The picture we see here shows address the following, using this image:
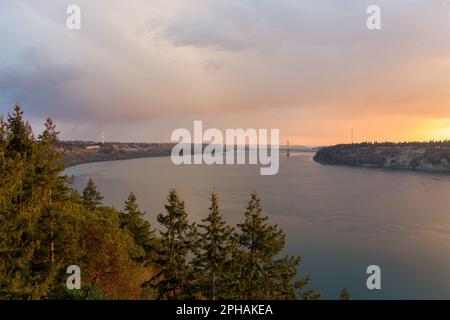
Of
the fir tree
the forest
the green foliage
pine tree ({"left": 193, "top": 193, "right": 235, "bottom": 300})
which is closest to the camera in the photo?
the green foliage

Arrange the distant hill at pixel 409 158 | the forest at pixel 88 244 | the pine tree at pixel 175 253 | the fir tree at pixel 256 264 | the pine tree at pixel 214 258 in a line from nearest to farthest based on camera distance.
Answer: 1. the forest at pixel 88 244
2. the pine tree at pixel 214 258
3. the pine tree at pixel 175 253
4. the fir tree at pixel 256 264
5. the distant hill at pixel 409 158

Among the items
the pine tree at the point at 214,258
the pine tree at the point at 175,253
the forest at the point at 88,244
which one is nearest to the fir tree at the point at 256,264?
the forest at the point at 88,244

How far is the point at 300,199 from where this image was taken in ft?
248

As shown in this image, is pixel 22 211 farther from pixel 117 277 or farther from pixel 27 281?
pixel 117 277

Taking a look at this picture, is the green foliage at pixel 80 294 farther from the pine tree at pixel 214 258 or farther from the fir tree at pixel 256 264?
the fir tree at pixel 256 264

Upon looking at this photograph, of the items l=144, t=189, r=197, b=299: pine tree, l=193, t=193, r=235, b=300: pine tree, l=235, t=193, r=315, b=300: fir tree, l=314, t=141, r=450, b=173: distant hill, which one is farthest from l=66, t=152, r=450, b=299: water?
l=314, t=141, r=450, b=173: distant hill

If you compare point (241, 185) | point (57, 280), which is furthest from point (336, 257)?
point (241, 185)

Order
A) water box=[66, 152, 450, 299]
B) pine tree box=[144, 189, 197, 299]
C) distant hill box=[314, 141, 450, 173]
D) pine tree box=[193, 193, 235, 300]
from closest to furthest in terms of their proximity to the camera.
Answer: pine tree box=[193, 193, 235, 300], pine tree box=[144, 189, 197, 299], water box=[66, 152, 450, 299], distant hill box=[314, 141, 450, 173]

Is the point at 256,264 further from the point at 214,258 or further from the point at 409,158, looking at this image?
the point at 409,158

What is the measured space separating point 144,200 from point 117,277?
172 ft

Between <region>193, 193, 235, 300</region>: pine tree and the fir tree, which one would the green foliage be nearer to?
<region>193, 193, 235, 300</region>: pine tree
